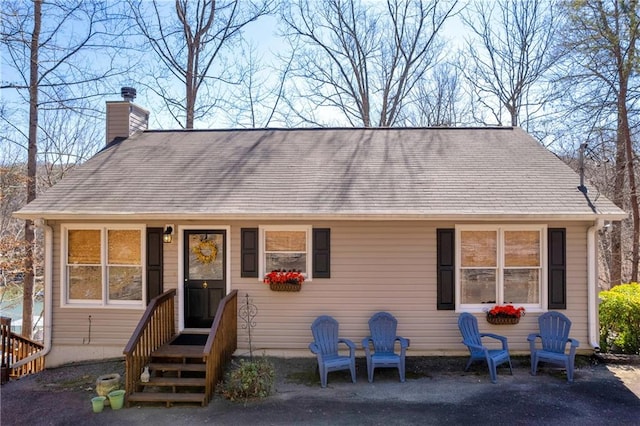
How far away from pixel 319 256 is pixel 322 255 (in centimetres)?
5

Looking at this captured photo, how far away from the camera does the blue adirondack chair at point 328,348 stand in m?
6.22

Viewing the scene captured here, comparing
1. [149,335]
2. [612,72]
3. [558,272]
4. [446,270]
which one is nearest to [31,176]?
[149,335]

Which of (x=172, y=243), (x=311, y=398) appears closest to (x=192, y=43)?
(x=172, y=243)

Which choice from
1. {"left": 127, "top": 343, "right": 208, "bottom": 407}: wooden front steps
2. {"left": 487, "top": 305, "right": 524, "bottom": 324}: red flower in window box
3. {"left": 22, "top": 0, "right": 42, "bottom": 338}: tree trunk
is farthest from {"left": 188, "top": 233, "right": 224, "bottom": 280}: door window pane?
{"left": 22, "top": 0, "right": 42, "bottom": 338}: tree trunk

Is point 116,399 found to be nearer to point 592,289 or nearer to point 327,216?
point 327,216

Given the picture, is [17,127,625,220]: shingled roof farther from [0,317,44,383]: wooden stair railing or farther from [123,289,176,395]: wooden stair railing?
[0,317,44,383]: wooden stair railing

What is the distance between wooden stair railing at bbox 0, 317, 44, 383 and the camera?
6.82 metres

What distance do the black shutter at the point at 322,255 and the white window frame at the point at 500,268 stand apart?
222 cm

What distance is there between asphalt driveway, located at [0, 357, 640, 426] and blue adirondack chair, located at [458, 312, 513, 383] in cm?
23

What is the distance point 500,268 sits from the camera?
725 centimetres

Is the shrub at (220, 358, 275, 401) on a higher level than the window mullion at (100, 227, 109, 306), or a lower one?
lower

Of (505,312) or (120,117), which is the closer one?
(505,312)

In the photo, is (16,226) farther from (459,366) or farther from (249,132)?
(459,366)

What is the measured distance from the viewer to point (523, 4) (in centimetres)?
1717
